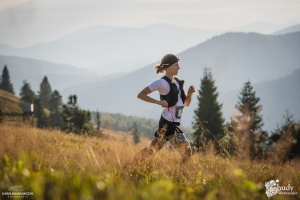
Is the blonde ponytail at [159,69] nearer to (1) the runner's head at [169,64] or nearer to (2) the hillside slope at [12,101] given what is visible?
(1) the runner's head at [169,64]

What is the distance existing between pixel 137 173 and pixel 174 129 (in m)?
1.87

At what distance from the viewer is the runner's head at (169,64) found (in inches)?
228

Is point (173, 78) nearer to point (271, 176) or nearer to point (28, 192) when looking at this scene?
point (271, 176)

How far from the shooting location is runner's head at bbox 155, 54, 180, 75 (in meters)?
5.80

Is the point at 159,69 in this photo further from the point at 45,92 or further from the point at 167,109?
the point at 45,92

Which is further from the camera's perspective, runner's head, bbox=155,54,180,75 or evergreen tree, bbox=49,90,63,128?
evergreen tree, bbox=49,90,63,128

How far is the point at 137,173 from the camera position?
3.81 metres

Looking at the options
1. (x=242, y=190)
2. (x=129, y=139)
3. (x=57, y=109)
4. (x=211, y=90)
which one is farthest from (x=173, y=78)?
(x=57, y=109)

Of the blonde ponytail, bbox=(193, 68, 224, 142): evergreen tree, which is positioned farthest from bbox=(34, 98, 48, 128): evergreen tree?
the blonde ponytail

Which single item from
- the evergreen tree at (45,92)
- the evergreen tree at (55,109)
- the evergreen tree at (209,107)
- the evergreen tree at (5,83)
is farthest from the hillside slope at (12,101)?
the evergreen tree at (209,107)

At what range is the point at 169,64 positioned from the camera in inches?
229

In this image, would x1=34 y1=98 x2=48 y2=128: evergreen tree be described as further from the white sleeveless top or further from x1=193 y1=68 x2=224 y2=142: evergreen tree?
the white sleeveless top

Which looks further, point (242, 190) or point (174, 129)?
point (174, 129)

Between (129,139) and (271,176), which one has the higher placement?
(129,139)
